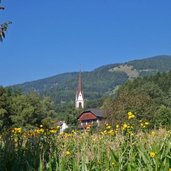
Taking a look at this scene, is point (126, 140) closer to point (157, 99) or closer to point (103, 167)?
point (103, 167)

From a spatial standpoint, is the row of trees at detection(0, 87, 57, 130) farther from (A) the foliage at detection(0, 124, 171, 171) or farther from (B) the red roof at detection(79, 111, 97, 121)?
(B) the red roof at detection(79, 111, 97, 121)

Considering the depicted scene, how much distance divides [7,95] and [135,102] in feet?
76.3

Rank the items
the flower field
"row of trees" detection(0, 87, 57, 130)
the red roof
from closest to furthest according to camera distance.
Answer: the flower field
"row of trees" detection(0, 87, 57, 130)
the red roof

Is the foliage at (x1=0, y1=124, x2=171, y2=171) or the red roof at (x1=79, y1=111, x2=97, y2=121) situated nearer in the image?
the foliage at (x1=0, y1=124, x2=171, y2=171)

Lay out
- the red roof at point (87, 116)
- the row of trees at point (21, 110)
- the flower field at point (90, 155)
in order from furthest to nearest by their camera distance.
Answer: the red roof at point (87, 116), the row of trees at point (21, 110), the flower field at point (90, 155)

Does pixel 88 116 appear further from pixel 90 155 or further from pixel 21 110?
pixel 90 155

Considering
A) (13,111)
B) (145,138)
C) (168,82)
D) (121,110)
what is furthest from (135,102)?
(168,82)

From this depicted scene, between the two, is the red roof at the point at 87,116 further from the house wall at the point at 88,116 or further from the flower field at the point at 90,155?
the flower field at the point at 90,155

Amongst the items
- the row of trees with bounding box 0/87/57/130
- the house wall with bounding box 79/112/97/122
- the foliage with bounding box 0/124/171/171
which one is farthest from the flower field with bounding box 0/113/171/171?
the house wall with bounding box 79/112/97/122

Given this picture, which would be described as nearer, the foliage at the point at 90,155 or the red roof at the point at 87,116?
the foliage at the point at 90,155

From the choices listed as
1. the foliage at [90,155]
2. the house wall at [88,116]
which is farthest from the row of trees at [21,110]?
the house wall at [88,116]

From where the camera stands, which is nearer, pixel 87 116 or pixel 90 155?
pixel 90 155

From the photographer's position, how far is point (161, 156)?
509 cm

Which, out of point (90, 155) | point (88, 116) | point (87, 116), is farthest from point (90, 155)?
point (88, 116)
